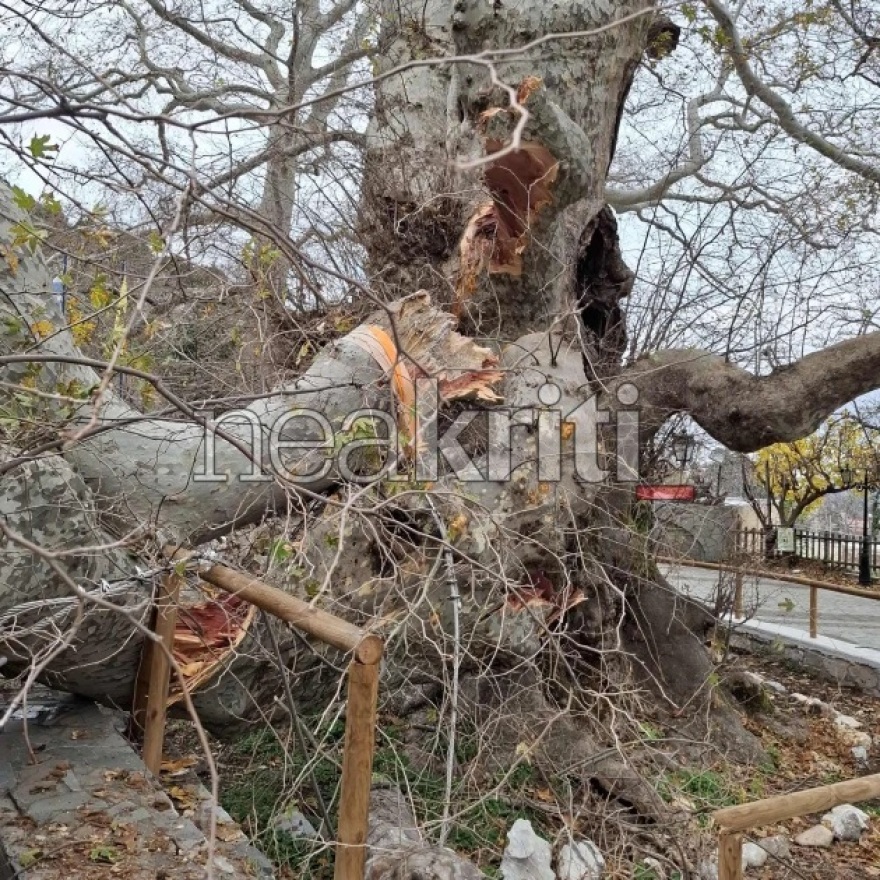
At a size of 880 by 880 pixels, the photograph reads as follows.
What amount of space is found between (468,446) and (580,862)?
1888 mm

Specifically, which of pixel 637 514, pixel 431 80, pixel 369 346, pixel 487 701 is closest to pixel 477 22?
pixel 431 80

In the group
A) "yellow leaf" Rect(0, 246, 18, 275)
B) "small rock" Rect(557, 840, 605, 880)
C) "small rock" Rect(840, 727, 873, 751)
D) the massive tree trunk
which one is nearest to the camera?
"yellow leaf" Rect(0, 246, 18, 275)

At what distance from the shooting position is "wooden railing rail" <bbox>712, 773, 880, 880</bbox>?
7.45 feet

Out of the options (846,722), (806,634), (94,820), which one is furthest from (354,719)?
(806,634)

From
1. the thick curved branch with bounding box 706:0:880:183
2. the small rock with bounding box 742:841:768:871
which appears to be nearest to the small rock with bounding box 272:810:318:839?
the small rock with bounding box 742:841:768:871

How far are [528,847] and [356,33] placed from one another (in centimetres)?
1066

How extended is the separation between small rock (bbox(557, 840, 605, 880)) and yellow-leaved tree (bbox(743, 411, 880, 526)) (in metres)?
12.3

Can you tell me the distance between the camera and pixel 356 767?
2.16m

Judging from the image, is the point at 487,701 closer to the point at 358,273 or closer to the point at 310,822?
the point at 310,822

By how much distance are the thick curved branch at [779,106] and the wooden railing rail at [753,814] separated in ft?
24.1

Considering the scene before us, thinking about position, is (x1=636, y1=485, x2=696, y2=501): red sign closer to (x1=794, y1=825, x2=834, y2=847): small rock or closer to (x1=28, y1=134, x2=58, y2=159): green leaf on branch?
(x1=794, y1=825, x2=834, y2=847): small rock

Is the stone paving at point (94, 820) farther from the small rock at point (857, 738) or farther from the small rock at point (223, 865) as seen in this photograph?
the small rock at point (857, 738)

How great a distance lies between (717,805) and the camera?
13.9 ft

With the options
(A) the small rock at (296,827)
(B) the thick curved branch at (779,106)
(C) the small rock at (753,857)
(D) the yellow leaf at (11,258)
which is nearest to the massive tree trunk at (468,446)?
(D) the yellow leaf at (11,258)
